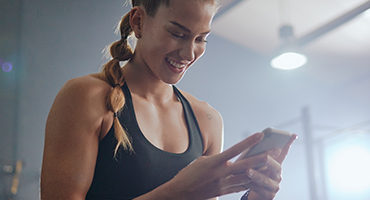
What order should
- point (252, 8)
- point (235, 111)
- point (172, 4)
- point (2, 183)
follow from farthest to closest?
point (235, 111) < point (252, 8) < point (2, 183) < point (172, 4)

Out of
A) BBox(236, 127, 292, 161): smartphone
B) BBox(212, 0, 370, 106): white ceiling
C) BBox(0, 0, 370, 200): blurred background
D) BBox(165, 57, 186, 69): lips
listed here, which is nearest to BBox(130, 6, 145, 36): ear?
BBox(165, 57, 186, 69): lips

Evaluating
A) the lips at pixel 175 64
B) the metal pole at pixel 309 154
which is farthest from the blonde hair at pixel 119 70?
the metal pole at pixel 309 154

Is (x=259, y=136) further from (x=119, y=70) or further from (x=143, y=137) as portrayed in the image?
(x=119, y=70)

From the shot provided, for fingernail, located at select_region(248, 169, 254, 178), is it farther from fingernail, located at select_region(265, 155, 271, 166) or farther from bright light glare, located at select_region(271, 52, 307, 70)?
bright light glare, located at select_region(271, 52, 307, 70)

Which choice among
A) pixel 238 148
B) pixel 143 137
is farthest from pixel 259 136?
pixel 143 137

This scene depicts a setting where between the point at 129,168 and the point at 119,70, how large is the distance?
0.79ft

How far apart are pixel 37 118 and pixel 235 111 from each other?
6.91 ft

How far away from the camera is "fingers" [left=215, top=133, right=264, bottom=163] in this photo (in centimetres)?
55

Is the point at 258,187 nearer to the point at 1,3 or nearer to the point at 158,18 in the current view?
the point at 158,18

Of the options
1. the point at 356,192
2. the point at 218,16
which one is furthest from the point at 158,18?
the point at 356,192

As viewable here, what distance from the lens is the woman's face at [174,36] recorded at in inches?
28.1

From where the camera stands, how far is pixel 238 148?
1.82ft

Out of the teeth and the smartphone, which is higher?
the teeth

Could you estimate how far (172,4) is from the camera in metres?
0.72
